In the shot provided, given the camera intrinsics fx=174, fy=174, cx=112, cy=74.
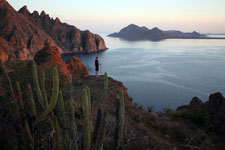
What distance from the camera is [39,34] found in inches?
3903

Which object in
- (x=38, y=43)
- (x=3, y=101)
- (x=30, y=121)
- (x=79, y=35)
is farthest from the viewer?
(x=79, y=35)

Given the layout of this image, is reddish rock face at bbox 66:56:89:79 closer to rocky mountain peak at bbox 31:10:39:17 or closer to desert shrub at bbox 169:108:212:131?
desert shrub at bbox 169:108:212:131

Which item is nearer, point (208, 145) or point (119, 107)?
point (119, 107)

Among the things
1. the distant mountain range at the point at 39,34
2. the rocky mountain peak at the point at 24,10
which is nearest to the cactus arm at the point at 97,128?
the distant mountain range at the point at 39,34

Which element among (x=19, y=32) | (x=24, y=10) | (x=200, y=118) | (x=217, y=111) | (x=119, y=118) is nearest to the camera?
(x=119, y=118)

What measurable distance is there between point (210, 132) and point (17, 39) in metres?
88.0

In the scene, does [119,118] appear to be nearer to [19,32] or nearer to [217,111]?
[217,111]

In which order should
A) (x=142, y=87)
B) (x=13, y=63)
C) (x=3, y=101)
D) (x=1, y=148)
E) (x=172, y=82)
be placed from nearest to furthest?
(x=1, y=148) < (x=3, y=101) < (x=13, y=63) < (x=142, y=87) < (x=172, y=82)

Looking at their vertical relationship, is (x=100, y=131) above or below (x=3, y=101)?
below

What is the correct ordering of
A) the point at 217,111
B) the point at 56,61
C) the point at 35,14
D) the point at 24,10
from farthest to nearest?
1. the point at 35,14
2. the point at 24,10
3. the point at 56,61
4. the point at 217,111

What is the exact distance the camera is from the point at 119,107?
16.4ft

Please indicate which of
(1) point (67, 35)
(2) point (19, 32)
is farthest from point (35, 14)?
(2) point (19, 32)

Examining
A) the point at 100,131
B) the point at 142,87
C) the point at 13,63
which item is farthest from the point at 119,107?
the point at 142,87

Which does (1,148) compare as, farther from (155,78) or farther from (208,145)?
(155,78)
